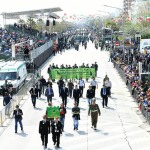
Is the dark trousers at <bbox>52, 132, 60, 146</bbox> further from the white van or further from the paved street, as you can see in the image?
the white van

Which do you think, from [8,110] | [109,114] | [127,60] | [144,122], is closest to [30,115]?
[8,110]

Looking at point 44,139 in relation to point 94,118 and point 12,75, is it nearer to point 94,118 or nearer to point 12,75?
point 94,118

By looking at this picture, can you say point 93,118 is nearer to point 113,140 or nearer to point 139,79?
point 113,140

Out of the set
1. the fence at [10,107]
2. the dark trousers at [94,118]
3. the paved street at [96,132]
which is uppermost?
the dark trousers at [94,118]

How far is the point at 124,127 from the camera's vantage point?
23469mm

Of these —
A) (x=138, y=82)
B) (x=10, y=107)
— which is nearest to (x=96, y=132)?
(x=10, y=107)

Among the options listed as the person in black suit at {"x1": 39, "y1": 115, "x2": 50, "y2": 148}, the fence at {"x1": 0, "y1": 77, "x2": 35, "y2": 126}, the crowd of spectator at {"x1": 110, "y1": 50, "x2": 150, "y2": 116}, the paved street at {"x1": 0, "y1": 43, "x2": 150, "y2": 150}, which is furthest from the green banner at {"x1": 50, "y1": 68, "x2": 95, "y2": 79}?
the person in black suit at {"x1": 39, "y1": 115, "x2": 50, "y2": 148}

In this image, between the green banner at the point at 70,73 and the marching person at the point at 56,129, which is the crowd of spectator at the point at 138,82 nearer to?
the green banner at the point at 70,73

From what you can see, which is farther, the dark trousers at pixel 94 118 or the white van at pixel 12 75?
the white van at pixel 12 75

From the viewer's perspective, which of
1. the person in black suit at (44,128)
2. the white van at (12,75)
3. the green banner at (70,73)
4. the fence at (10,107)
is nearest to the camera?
the person in black suit at (44,128)

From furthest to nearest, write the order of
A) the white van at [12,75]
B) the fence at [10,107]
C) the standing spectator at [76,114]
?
the white van at [12,75], the fence at [10,107], the standing spectator at [76,114]

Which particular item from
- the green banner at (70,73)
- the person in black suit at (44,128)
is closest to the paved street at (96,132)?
the person in black suit at (44,128)

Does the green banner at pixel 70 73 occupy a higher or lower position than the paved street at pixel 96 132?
higher

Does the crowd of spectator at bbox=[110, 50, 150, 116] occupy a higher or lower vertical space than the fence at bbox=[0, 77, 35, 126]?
higher
